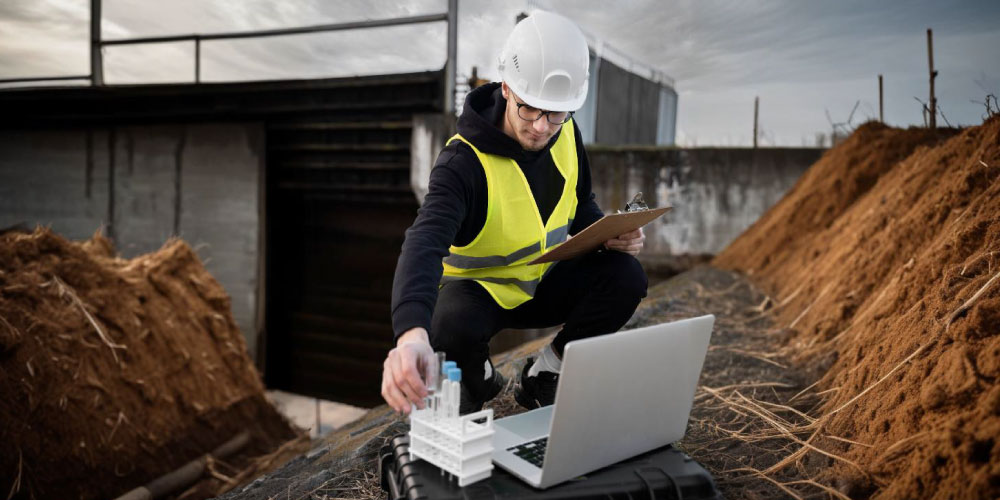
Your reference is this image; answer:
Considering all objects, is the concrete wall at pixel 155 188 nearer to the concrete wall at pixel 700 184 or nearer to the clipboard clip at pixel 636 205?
the concrete wall at pixel 700 184

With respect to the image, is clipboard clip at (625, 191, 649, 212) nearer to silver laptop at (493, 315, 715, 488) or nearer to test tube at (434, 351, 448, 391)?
silver laptop at (493, 315, 715, 488)

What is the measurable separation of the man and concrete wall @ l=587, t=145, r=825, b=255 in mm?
5202

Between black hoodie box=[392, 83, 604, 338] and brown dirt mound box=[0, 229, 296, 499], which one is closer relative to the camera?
black hoodie box=[392, 83, 604, 338]

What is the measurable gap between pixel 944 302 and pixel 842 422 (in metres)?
0.56

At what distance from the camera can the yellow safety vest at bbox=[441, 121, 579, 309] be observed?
6.81 feet

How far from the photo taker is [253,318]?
9.44 metres

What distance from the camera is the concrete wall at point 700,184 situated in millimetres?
7133

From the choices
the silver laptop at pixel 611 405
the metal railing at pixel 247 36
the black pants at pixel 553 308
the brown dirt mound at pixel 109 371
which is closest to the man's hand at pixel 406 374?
the silver laptop at pixel 611 405

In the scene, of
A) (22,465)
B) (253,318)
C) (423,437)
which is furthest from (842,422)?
(253,318)

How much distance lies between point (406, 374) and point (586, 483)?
0.52 meters

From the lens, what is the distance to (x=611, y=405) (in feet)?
4.91

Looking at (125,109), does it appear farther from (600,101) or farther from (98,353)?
(600,101)

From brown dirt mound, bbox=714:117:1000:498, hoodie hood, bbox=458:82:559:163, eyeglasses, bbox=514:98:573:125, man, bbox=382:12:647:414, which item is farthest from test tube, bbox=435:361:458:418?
brown dirt mound, bbox=714:117:1000:498

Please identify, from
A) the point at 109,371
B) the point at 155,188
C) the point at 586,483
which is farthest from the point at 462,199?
the point at 155,188
